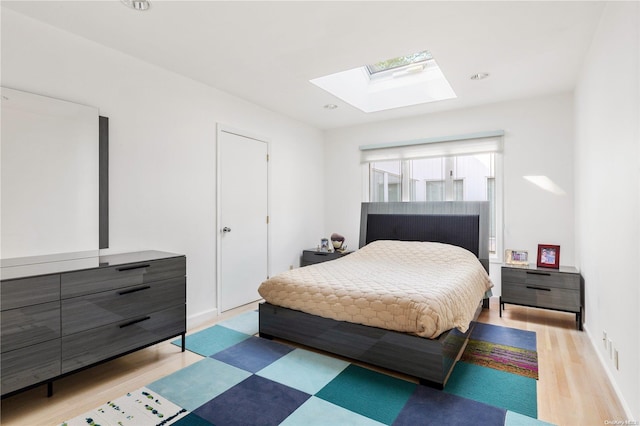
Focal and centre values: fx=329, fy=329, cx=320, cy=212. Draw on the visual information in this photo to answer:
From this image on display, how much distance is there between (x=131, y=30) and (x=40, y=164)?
1.14 meters

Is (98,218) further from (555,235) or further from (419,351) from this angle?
(555,235)

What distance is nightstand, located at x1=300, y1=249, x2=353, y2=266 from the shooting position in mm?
4605

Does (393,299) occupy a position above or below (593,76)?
below

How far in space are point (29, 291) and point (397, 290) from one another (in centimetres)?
224

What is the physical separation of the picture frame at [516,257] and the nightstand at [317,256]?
1.98 meters

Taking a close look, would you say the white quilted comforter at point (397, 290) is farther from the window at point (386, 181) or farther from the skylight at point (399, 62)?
the skylight at point (399, 62)

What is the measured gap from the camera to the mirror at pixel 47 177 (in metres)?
2.12

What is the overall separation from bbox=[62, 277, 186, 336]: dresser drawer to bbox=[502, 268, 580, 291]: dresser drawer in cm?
320

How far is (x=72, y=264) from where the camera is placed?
2107mm

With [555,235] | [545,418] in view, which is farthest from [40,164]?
[555,235]

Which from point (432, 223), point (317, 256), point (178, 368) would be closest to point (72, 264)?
point (178, 368)

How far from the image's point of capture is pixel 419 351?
212cm

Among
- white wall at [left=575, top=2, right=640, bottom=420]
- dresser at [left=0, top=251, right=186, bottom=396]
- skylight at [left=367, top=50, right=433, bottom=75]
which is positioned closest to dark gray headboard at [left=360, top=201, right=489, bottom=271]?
white wall at [left=575, top=2, right=640, bottom=420]

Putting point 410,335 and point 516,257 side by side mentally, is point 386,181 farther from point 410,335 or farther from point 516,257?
point 410,335
